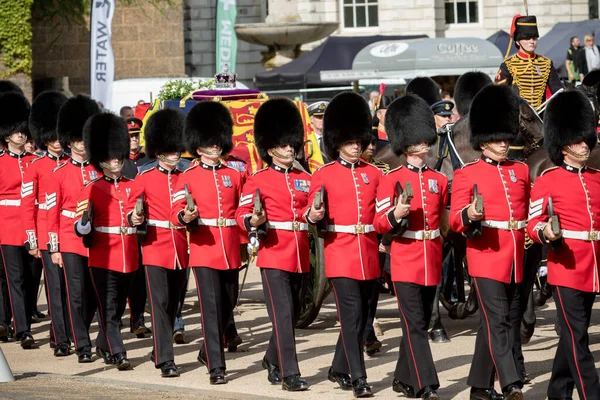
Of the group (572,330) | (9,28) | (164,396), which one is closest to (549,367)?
(572,330)

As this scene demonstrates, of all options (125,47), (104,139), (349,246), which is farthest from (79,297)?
(125,47)

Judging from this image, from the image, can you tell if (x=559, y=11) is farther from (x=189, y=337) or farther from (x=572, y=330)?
(x=572, y=330)

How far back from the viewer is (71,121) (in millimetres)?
10289

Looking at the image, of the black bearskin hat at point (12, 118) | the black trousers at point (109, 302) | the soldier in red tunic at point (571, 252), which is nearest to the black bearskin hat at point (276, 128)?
the black trousers at point (109, 302)

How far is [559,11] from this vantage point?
2791 centimetres

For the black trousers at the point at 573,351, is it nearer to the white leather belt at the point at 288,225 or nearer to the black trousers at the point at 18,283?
the white leather belt at the point at 288,225

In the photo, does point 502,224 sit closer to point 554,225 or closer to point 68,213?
point 554,225

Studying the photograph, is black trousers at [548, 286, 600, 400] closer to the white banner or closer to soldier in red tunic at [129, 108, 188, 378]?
soldier in red tunic at [129, 108, 188, 378]

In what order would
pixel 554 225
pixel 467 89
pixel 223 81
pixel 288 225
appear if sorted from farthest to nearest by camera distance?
pixel 223 81
pixel 467 89
pixel 288 225
pixel 554 225

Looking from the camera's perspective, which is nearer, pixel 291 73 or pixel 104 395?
pixel 104 395

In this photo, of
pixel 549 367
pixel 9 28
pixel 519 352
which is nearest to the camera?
pixel 519 352

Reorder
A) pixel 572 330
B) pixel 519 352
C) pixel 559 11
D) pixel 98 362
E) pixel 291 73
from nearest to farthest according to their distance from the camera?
1. pixel 572 330
2. pixel 519 352
3. pixel 98 362
4. pixel 291 73
5. pixel 559 11

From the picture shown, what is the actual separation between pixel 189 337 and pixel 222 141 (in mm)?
2118

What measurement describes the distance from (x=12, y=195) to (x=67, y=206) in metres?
1.23
